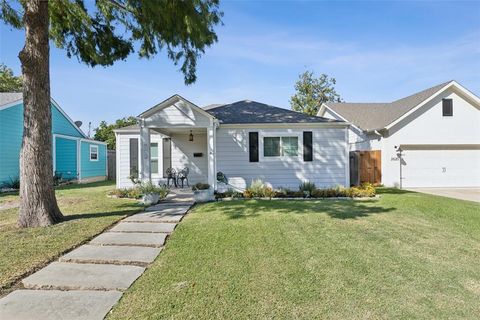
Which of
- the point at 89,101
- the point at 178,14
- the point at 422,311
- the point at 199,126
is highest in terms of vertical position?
the point at 89,101

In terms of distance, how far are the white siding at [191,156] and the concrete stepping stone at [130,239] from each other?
25.8ft

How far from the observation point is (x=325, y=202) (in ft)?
30.6

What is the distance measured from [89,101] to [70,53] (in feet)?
49.8

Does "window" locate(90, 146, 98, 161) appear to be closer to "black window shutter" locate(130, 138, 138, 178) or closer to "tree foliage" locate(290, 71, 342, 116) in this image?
"black window shutter" locate(130, 138, 138, 178)

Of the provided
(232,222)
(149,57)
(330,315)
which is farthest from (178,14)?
(330,315)

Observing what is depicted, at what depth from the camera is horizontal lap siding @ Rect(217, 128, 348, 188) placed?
11695 mm

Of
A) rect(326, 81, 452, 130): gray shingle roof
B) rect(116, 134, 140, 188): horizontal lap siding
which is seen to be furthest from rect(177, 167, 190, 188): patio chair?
rect(326, 81, 452, 130): gray shingle roof

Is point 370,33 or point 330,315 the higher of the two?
point 370,33

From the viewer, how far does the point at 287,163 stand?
11.8 meters

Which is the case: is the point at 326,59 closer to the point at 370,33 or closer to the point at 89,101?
the point at 370,33

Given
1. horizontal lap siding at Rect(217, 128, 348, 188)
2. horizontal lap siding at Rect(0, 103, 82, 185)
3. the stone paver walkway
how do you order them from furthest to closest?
horizontal lap siding at Rect(0, 103, 82, 185), horizontal lap siding at Rect(217, 128, 348, 188), the stone paver walkway

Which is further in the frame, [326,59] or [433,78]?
[433,78]

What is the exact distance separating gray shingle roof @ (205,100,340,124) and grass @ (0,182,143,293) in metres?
5.57

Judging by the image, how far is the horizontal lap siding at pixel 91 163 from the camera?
19031mm
